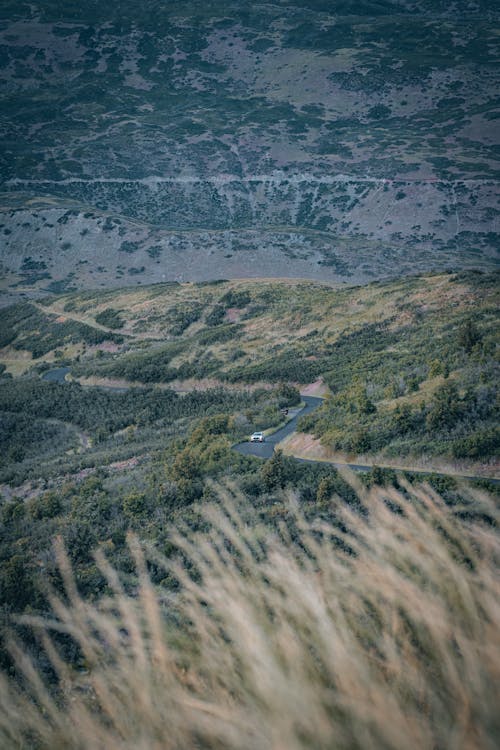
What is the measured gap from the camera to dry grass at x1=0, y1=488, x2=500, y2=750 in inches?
79.4

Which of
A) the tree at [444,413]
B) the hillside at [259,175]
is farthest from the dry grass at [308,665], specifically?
the hillside at [259,175]

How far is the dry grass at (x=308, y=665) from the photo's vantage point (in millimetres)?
2018

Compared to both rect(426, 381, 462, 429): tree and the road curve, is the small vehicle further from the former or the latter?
rect(426, 381, 462, 429): tree

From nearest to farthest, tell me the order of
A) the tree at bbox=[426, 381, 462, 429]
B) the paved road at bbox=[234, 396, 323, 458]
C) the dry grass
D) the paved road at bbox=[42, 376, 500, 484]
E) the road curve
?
the dry grass → the road curve → the paved road at bbox=[42, 376, 500, 484] → the tree at bbox=[426, 381, 462, 429] → the paved road at bbox=[234, 396, 323, 458]

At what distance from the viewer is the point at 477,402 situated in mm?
19656

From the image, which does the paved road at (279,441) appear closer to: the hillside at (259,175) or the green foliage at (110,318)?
the green foliage at (110,318)

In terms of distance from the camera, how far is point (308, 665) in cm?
234

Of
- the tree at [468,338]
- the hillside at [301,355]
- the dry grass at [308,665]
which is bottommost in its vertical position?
the hillside at [301,355]

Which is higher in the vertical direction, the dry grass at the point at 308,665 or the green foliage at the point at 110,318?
the dry grass at the point at 308,665

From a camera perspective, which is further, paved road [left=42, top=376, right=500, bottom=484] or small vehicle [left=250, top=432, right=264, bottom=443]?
small vehicle [left=250, top=432, right=264, bottom=443]

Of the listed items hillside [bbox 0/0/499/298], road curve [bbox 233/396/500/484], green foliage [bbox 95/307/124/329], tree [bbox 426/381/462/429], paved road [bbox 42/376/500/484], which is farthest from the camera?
hillside [bbox 0/0/499/298]

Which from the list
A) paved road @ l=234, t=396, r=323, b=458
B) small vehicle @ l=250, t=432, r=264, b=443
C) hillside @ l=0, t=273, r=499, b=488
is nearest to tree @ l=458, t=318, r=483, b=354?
hillside @ l=0, t=273, r=499, b=488

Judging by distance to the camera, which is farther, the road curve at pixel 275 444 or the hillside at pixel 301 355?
the hillside at pixel 301 355

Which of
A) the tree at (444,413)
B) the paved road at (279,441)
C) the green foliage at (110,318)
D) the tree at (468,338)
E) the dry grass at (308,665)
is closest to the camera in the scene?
the dry grass at (308,665)
